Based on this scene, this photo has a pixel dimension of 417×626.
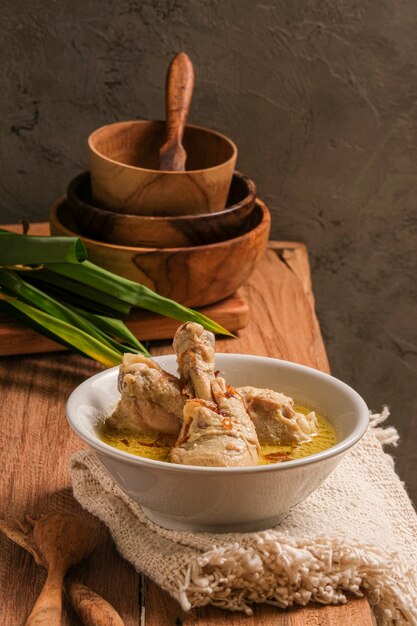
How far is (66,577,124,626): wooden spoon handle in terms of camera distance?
2.63ft

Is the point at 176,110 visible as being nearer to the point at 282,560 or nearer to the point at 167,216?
the point at 167,216

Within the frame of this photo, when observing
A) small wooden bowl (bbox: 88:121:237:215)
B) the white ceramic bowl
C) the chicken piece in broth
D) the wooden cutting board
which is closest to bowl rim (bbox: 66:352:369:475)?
the white ceramic bowl

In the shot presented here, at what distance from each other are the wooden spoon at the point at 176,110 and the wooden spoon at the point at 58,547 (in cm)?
72

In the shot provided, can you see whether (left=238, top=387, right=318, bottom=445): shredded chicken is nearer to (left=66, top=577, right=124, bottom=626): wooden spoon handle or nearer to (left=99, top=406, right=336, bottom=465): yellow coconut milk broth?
(left=99, top=406, right=336, bottom=465): yellow coconut milk broth

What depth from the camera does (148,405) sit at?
3.05 ft

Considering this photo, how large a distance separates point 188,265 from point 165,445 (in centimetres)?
48

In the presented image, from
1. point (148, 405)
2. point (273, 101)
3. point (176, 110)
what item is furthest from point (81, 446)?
point (273, 101)

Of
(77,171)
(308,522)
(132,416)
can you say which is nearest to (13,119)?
(77,171)

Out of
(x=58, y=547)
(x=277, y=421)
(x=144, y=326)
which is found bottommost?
(x=144, y=326)

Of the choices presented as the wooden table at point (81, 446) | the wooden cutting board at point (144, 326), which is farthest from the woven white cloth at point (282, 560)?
the wooden cutting board at point (144, 326)

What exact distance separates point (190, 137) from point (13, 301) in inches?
18.4

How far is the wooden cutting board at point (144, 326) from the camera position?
1.33m

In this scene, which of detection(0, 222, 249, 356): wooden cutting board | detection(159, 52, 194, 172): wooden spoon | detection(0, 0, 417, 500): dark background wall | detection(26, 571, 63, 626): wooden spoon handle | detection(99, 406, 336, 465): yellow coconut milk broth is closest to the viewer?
detection(26, 571, 63, 626): wooden spoon handle

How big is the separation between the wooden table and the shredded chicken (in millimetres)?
167
